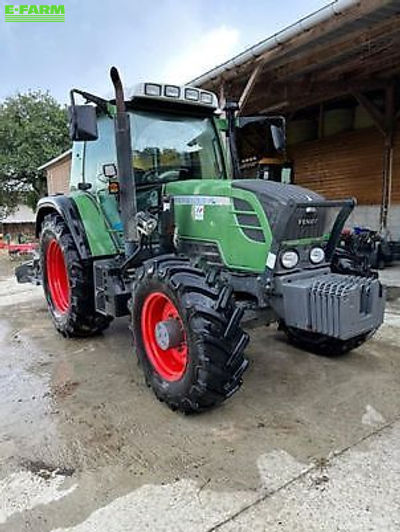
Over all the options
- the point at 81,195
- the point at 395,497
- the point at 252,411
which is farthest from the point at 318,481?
the point at 81,195

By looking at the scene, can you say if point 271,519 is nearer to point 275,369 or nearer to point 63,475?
point 63,475

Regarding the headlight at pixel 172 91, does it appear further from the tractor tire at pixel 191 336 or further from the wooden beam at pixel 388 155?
the wooden beam at pixel 388 155

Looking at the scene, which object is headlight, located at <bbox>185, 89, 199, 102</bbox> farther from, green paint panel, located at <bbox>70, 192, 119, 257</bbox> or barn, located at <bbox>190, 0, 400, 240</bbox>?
green paint panel, located at <bbox>70, 192, 119, 257</bbox>

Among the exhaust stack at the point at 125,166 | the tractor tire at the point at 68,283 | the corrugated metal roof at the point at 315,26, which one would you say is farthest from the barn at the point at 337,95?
the tractor tire at the point at 68,283

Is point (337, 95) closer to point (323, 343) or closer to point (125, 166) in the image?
point (323, 343)

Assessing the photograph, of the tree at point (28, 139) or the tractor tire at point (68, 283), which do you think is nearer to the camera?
the tractor tire at point (68, 283)

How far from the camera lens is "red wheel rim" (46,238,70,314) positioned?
4340mm

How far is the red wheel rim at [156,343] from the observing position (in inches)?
105

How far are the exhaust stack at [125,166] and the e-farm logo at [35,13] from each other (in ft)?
12.1

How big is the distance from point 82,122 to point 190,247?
1072 mm

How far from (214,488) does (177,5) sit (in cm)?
616

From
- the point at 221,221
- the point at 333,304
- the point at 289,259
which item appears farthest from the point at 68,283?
the point at 333,304

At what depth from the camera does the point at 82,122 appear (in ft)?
8.86

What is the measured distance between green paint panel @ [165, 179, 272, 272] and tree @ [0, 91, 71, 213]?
1687 centimetres
